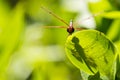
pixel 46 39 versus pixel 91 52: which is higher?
pixel 91 52

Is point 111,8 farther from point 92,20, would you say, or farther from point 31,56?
point 31,56

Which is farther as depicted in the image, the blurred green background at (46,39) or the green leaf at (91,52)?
the blurred green background at (46,39)

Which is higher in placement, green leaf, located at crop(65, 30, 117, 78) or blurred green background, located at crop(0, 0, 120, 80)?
green leaf, located at crop(65, 30, 117, 78)

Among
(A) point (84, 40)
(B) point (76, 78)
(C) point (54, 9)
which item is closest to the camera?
(A) point (84, 40)

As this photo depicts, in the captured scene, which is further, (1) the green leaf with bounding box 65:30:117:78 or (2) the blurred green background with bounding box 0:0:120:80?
(2) the blurred green background with bounding box 0:0:120:80

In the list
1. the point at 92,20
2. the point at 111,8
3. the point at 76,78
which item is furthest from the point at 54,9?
the point at 76,78
